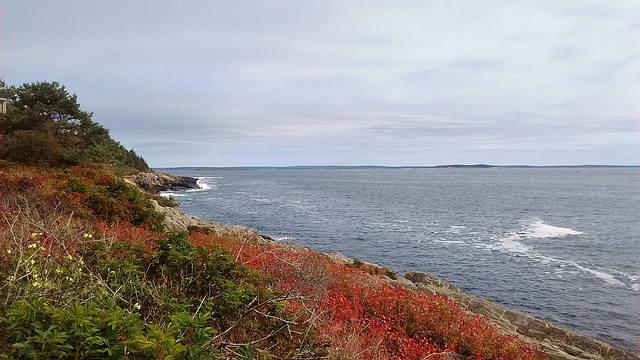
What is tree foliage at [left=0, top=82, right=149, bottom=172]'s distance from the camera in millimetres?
19266

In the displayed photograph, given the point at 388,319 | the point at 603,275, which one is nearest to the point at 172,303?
the point at 388,319

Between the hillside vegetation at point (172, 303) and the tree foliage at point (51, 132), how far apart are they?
25.8 feet

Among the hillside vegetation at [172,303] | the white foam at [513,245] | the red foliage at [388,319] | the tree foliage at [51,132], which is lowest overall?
the white foam at [513,245]

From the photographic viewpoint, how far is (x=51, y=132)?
74.2ft

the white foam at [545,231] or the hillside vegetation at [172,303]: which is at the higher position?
the hillside vegetation at [172,303]

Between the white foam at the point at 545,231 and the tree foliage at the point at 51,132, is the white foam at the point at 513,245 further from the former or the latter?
the tree foliage at the point at 51,132

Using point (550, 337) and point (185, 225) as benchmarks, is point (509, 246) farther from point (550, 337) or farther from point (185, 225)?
point (185, 225)

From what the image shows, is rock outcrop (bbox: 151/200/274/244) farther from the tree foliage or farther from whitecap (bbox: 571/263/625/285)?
whitecap (bbox: 571/263/625/285)

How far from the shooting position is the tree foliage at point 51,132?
19.3 meters

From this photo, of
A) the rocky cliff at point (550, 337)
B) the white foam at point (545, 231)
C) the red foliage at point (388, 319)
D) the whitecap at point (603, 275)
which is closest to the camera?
the red foliage at point (388, 319)

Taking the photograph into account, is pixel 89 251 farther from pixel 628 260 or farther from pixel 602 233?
pixel 602 233

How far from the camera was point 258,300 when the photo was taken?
517 centimetres

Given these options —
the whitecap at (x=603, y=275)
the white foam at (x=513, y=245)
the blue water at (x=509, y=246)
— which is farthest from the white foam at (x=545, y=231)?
the whitecap at (x=603, y=275)

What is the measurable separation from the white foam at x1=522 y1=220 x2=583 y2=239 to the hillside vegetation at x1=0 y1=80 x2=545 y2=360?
30831 millimetres
